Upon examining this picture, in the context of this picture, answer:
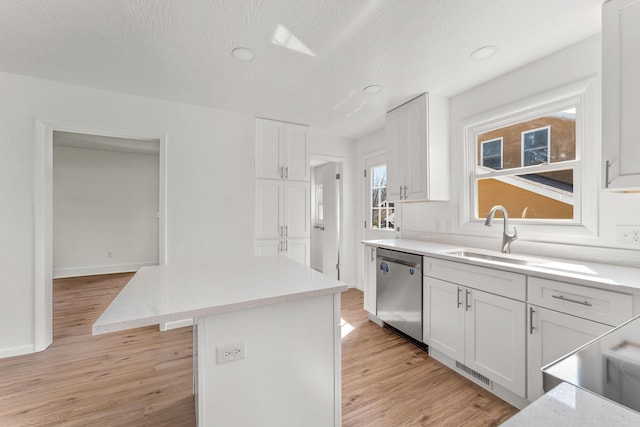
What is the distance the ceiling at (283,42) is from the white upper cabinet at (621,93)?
199 millimetres

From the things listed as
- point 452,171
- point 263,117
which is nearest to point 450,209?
point 452,171

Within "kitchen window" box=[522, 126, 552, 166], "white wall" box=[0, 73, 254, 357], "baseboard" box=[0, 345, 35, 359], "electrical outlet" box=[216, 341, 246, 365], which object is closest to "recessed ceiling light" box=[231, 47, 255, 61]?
"white wall" box=[0, 73, 254, 357]

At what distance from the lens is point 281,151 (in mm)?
3588

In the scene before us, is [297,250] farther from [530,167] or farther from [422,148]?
[530,167]

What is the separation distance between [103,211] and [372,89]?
18.3 feet

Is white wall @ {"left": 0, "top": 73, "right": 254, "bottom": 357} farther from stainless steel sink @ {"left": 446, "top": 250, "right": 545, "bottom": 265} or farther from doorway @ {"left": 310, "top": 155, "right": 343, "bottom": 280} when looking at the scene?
stainless steel sink @ {"left": 446, "top": 250, "right": 545, "bottom": 265}

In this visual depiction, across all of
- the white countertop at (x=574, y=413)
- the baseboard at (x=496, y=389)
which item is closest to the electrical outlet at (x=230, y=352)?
the white countertop at (x=574, y=413)

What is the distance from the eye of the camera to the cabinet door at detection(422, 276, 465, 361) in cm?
207

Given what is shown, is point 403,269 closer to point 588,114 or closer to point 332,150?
point 588,114

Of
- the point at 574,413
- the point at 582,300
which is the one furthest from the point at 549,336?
the point at 574,413

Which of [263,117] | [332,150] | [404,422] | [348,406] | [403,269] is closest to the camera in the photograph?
[404,422]

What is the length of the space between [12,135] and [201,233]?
1797 mm

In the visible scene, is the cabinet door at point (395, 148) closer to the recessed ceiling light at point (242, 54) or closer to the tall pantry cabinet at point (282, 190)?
the tall pantry cabinet at point (282, 190)

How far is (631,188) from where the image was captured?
1.41 metres
